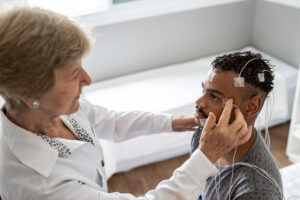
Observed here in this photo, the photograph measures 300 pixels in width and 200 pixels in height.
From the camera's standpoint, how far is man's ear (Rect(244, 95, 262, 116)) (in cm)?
104

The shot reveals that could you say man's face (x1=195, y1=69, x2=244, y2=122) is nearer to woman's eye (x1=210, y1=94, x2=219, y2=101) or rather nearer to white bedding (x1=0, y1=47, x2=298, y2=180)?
woman's eye (x1=210, y1=94, x2=219, y2=101)

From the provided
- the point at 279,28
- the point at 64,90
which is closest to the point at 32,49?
the point at 64,90

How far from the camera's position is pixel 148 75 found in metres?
2.52

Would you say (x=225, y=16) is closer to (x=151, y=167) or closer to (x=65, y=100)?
(x=151, y=167)

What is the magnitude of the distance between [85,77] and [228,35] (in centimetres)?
221

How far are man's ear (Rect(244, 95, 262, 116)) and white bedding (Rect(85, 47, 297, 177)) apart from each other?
38.9 inches

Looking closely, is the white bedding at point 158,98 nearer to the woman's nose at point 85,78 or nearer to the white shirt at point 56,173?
the white shirt at point 56,173

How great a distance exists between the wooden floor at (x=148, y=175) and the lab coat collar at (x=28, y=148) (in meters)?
1.27

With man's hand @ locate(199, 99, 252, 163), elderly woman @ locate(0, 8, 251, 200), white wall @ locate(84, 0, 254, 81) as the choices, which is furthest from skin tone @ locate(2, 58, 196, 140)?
white wall @ locate(84, 0, 254, 81)

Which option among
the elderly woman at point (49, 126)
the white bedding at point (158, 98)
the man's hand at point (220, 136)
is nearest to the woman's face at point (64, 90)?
the elderly woman at point (49, 126)

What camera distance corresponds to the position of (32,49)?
727 mm

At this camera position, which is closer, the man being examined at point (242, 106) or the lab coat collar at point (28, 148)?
the lab coat collar at point (28, 148)

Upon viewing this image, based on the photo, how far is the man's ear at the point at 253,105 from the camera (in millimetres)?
1039

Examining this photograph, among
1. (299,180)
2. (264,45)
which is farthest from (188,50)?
(299,180)
